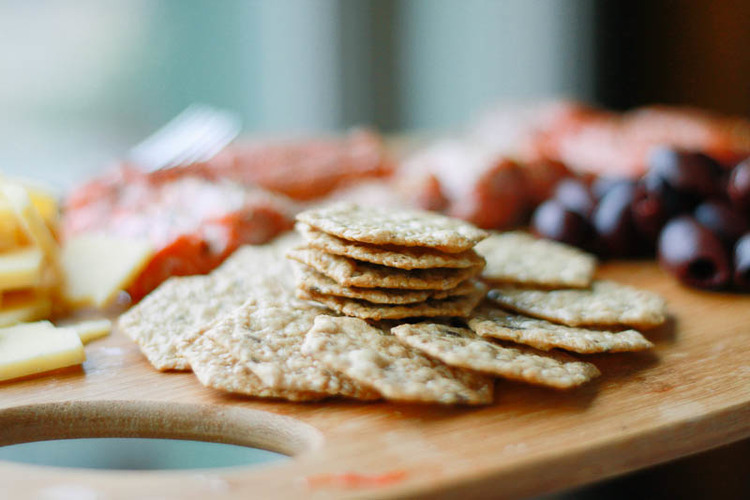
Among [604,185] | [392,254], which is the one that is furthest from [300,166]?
[392,254]

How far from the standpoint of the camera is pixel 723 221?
159 cm

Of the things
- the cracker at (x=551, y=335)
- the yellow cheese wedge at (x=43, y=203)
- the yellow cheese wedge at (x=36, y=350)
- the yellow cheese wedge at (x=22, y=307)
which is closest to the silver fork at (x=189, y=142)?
the yellow cheese wedge at (x=43, y=203)

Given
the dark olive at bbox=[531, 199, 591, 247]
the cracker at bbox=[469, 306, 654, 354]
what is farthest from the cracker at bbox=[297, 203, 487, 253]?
the dark olive at bbox=[531, 199, 591, 247]

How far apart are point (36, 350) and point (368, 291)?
581 millimetres

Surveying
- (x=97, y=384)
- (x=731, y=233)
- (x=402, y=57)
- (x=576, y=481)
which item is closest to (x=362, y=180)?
(x=731, y=233)

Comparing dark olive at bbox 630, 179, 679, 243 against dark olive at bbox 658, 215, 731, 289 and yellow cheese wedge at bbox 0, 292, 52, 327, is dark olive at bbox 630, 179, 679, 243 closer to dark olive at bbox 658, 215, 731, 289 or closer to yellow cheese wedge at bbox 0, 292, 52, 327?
dark olive at bbox 658, 215, 731, 289

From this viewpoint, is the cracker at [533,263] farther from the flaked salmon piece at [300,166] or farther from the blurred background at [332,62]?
the blurred background at [332,62]

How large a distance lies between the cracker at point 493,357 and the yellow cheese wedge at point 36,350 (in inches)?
22.4

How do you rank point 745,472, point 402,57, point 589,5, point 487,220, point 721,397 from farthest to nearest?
1. point 402,57
2. point 589,5
3. point 745,472
4. point 487,220
5. point 721,397

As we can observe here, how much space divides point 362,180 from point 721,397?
139 centimetres

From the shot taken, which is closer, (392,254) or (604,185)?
(392,254)

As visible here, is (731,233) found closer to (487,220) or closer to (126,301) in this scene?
(487,220)

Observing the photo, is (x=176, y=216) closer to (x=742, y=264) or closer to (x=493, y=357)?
(x=493, y=357)

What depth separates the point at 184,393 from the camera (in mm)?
1136
